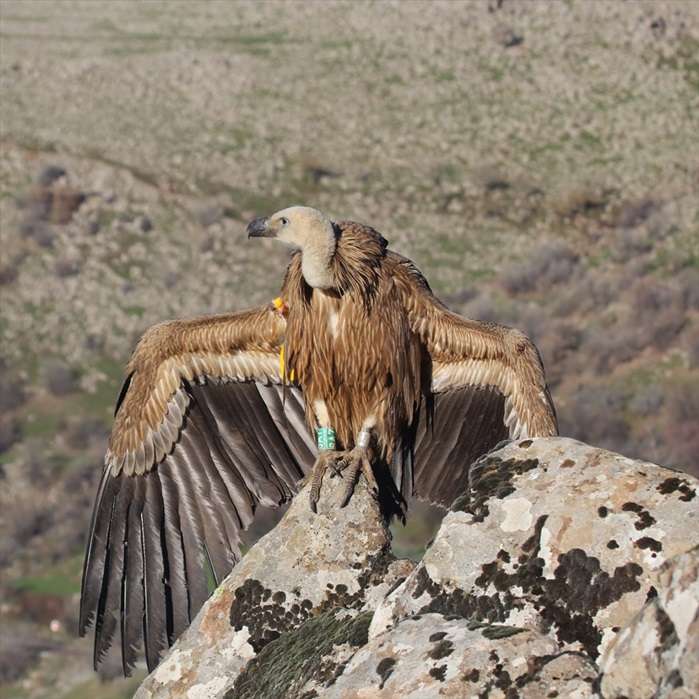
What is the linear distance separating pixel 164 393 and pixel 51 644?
68.5 feet

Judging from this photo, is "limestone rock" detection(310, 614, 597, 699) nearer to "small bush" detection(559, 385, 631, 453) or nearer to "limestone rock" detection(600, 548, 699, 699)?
"limestone rock" detection(600, 548, 699, 699)

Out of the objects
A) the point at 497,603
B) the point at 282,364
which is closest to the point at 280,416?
the point at 282,364

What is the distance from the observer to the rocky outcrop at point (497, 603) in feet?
12.8

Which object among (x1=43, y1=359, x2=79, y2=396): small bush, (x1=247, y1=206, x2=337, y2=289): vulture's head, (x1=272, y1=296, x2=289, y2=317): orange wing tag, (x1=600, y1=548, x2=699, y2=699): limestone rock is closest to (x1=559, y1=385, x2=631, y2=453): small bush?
(x1=43, y1=359, x2=79, y2=396): small bush

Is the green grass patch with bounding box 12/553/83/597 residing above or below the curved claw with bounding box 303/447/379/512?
below

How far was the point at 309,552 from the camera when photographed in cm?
643

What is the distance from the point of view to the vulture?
318 inches

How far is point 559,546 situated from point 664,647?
136 centimetres

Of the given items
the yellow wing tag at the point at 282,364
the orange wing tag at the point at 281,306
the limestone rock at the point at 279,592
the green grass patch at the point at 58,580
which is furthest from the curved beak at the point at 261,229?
the green grass patch at the point at 58,580

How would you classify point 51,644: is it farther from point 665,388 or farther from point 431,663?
point 431,663

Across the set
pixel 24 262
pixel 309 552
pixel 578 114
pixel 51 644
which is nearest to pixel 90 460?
pixel 51 644

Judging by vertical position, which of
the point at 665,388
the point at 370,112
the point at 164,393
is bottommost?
the point at 665,388

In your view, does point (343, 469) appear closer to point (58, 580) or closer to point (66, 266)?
point (58, 580)

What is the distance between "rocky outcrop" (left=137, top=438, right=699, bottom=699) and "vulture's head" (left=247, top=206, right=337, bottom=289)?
5.83 feet
